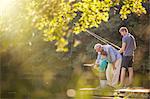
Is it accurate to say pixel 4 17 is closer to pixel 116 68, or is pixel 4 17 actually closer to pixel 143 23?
pixel 116 68

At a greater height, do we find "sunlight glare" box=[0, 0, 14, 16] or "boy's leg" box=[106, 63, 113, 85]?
"sunlight glare" box=[0, 0, 14, 16]

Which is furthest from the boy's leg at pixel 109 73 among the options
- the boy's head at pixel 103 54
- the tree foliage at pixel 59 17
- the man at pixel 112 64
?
the tree foliage at pixel 59 17

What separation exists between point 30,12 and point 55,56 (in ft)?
67.5

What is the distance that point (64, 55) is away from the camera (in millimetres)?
25172

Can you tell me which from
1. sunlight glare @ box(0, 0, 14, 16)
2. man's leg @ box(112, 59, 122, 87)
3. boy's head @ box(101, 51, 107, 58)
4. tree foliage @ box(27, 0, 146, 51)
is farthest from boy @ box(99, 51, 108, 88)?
sunlight glare @ box(0, 0, 14, 16)

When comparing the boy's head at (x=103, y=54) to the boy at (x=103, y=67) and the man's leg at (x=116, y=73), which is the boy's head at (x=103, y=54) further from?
the man's leg at (x=116, y=73)

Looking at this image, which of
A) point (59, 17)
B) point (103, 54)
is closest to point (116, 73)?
point (103, 54)

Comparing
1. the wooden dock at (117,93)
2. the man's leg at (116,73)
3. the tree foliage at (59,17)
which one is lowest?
the wooden dock at (117,93)

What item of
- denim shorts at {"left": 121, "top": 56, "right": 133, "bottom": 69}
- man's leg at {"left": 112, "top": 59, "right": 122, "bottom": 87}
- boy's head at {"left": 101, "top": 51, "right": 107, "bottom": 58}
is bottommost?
man's leg at {"left": 112, "top": 59, "right": 122, "bottom": 87}

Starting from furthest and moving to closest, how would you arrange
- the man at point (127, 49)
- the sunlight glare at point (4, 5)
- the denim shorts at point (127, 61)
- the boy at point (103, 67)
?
the boy at point (103, 67) < the denim shorts at point (127, 61) < the man at point (127, 49) < the sunlight glare at point (4, 5)

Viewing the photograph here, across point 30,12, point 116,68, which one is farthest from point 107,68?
point 30,12

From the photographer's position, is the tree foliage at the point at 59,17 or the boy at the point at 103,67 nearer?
the tree foliage at the point at 59,17

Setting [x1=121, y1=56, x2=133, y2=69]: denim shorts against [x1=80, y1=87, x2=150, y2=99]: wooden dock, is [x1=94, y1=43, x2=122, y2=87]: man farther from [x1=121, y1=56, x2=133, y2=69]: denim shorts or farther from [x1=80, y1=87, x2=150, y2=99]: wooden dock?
[x1=80, y1=87, x2=150, y2=99]: wooden dock

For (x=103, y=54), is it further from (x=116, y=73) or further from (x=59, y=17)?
(x=59, y=17)
